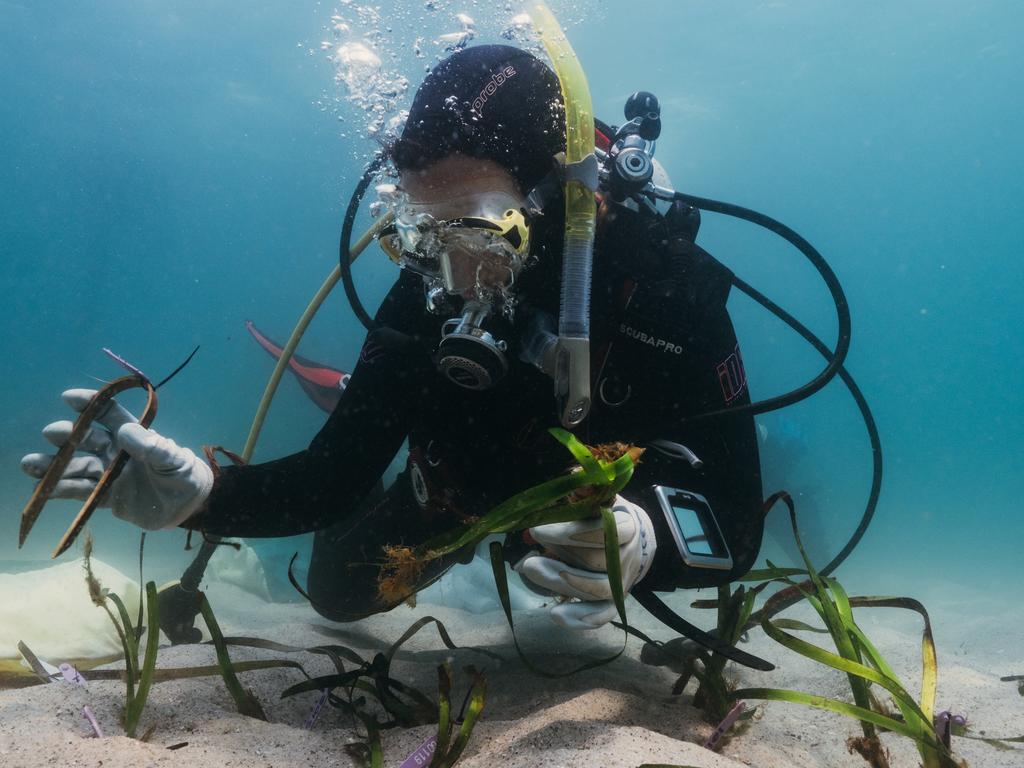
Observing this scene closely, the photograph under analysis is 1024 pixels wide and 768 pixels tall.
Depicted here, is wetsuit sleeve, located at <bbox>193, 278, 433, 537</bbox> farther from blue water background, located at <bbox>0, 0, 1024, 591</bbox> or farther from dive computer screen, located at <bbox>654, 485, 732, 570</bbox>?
blue water background, located at <bbox>0, 0, 1024, 591</bbox>

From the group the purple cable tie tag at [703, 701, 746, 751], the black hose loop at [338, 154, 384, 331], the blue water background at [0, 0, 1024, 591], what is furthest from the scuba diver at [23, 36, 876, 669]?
the blue water background at [0, 0, 1024, 591]

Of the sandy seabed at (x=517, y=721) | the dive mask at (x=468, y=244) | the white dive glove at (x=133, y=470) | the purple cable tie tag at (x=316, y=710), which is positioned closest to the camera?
the sandy seabed at (x=517, y=721)

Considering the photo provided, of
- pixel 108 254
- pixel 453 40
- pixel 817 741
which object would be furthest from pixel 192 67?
pixel 108 254

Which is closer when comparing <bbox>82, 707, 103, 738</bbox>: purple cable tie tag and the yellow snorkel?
<bbox>82, 707, 103, 738</bbox>: purple cable tie tag

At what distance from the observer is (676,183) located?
119 feet

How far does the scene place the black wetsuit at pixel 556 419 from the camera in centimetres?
236

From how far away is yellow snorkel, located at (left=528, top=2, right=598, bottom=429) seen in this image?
2.02 meters

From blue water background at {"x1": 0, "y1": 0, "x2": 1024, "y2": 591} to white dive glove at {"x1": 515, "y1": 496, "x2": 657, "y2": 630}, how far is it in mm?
3016

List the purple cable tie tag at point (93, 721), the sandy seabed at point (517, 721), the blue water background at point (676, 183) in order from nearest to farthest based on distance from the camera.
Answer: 1. the sandy seabed at point (517, 721)
2. the purple cable tie tag at point (93, 721)
3. the blue water background at point (676, 183)

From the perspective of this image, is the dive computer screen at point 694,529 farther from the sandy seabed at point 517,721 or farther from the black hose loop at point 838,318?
the sandy seabed at point 517,721

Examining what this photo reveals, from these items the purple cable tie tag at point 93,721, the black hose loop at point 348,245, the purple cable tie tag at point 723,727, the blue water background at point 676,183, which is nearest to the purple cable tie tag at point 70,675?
the purple cable tie tag at point 93,721

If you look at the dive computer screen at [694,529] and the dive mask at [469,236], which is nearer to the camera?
the dive computer screen at [694,529]

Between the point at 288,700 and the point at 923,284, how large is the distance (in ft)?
402

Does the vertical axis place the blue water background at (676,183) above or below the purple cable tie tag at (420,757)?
above
